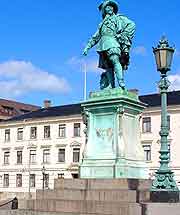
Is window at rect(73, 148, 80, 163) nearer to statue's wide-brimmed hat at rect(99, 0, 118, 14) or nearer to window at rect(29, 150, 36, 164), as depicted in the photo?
window at rect(29, 150, 36, 164)

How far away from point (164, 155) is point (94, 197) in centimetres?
235

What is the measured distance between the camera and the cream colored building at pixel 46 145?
52575 mm

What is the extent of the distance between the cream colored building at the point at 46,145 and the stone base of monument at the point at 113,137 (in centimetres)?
3563

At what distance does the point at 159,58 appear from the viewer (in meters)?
12.7

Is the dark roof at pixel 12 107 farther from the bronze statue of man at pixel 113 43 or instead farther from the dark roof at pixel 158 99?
the bronze statue of man at pixel 113 43

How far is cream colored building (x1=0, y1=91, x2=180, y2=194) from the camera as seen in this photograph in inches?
2070

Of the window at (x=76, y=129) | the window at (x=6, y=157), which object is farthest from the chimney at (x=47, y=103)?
the window at (x=76, y=129)

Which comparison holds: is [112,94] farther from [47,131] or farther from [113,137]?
[47,131]

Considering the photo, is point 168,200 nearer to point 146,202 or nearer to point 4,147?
point 146,202

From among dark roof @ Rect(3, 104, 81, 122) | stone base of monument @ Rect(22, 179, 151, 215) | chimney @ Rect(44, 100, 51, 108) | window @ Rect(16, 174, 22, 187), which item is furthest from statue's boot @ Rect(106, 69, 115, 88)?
chimney @ Rect(44, 100, 51, 108)

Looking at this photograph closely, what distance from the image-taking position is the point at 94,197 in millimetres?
13336

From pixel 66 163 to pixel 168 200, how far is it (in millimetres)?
44930

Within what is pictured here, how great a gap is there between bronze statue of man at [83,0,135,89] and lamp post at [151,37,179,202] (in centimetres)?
283

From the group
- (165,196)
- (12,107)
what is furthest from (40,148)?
(165,196)
